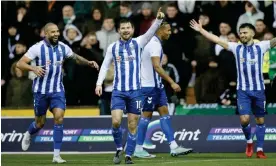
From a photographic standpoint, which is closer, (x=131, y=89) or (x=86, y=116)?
(x=131, y=89)

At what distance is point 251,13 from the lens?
20.6 meters

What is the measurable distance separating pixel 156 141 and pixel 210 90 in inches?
90.4

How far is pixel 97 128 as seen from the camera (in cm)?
1967

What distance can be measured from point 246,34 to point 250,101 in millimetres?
1316

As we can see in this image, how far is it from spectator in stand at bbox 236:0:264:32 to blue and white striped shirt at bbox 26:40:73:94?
579 cm

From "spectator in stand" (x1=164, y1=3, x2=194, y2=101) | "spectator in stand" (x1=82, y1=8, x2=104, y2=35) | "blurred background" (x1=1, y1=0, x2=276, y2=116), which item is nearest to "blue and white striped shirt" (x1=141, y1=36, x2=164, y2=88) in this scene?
"blurred background" (x1=1, y1=0, x2=276, y2=116)

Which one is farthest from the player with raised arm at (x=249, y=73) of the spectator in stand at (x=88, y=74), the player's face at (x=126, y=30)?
the spectator in stand at (x=88, y=74)

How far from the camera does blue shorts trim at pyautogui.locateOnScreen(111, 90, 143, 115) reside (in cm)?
1483

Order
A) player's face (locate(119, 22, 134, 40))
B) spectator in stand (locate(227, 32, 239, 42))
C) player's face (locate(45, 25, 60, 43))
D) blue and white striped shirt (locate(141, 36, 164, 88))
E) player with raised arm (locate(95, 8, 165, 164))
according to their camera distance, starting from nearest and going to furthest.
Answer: player's face (locate(119, 22, 134, 40)) < player with raised arm (locate(95, 8, 165, 164)) < player's face (locate(45, 25, 60, 43)) < blue and white striped shirt (locate(141, 36, 164, 88)) < spectator in stand (locate(227, 32, 239, 42))

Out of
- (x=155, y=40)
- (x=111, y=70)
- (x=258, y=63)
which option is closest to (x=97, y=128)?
(x=111, y=70)

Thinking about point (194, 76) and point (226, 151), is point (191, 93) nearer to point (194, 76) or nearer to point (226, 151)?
point (194, 76)

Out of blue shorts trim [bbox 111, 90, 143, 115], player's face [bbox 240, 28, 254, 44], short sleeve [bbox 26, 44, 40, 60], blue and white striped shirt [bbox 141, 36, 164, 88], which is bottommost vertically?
blue shorts trim [bbox 111, 90, 143, 115]

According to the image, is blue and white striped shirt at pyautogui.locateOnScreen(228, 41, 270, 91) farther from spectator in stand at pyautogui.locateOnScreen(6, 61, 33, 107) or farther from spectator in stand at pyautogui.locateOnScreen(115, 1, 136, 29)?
spectator in stand at pyautogui.locateOnScreen(6, 61, 33, 107)

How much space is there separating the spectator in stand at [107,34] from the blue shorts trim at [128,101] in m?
6.73
